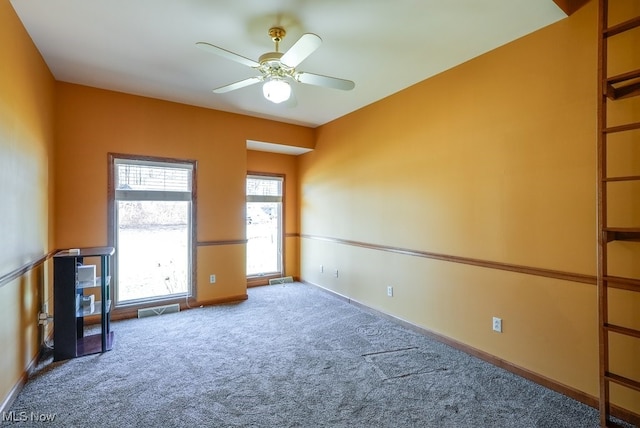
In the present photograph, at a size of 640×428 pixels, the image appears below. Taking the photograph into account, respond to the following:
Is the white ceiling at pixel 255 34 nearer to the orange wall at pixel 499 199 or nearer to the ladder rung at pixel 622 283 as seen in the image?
the orange wall at pixel 499 199

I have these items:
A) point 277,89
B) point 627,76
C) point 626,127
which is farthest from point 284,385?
point 627,76

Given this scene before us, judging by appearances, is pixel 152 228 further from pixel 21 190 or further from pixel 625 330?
pixel 625 330

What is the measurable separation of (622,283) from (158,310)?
4.56 meters

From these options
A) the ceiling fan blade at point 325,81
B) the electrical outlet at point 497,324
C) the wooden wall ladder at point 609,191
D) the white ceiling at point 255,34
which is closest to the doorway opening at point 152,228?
the white ceiling at point 255,34

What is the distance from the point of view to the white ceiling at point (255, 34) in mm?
2201

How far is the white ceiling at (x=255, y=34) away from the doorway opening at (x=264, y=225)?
2.29m

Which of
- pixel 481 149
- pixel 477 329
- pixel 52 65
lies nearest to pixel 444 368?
pixel 477 329

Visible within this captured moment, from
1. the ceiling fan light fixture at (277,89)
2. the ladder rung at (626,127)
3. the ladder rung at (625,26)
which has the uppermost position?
the ladder rung at (625,26)

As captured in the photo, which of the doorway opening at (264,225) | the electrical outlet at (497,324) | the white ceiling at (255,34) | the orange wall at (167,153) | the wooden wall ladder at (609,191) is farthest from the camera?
the doorway opening at (264,225)

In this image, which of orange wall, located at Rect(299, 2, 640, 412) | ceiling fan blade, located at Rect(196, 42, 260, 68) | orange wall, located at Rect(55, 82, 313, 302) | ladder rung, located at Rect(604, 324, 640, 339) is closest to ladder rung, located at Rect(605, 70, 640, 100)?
orange wall, located at Rect(299, 2, 640, 412)

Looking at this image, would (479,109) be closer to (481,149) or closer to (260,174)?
(481,149)

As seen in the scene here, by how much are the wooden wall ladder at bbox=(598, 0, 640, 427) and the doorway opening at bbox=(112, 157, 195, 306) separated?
425 centimetres

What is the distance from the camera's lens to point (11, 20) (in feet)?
7.25

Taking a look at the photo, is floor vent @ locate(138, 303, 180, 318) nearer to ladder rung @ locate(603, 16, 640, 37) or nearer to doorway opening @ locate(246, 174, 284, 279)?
doorway opening @ locate(246, 174, 284, 279)
